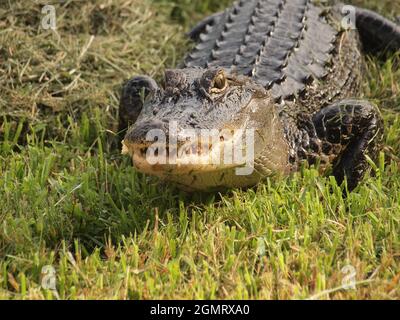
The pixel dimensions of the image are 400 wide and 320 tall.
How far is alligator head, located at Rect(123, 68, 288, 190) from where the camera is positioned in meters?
3.66

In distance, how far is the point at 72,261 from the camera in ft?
11.8

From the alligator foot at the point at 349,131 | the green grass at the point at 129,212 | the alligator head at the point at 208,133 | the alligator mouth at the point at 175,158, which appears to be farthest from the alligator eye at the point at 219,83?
the alligator foot at the point at 349,131

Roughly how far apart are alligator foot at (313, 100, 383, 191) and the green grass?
14 centimetres

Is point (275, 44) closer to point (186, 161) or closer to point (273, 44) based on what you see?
point (273, 44)

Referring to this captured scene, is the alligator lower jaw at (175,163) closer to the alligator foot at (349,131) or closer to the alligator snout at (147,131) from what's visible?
the alligator snout at (147,131)

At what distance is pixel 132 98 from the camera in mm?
5082

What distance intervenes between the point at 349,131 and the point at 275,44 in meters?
0.88

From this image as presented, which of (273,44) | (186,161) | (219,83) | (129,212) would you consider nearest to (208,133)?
(186,161)

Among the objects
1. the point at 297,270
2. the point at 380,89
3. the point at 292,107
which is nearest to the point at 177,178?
the point at 297,270

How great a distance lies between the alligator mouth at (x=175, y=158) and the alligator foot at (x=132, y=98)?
124 centimetres

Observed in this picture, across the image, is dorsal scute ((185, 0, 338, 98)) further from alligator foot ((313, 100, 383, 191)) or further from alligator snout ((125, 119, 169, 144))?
alligator snout ((125, 119, 169, 144))

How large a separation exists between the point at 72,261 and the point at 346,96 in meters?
2.53

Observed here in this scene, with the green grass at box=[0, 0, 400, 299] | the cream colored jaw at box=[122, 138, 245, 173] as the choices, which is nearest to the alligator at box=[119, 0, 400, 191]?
the cream colored jaw at box=[122, 138, 245, 173]

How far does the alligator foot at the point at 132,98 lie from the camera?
5.05 m
